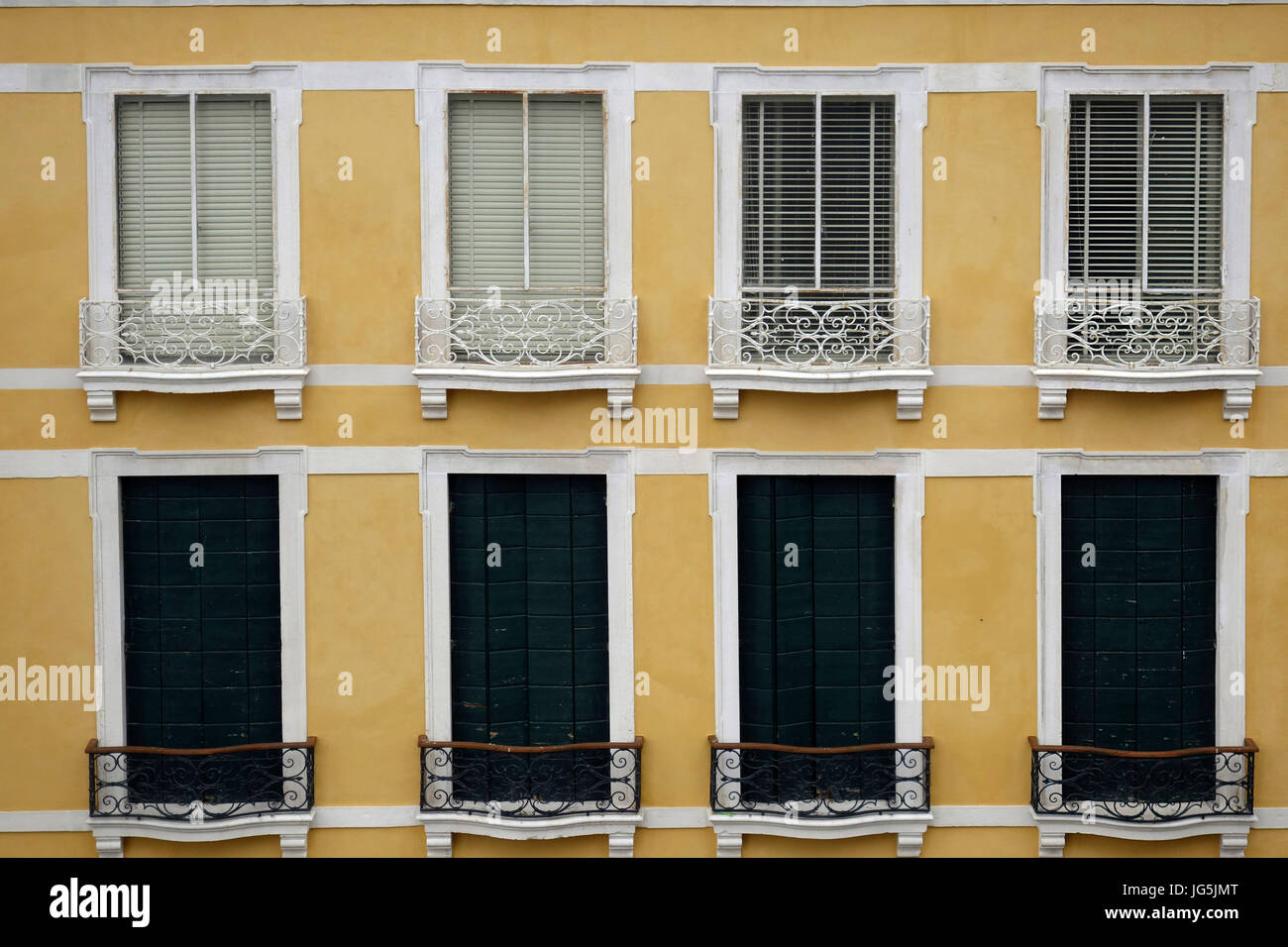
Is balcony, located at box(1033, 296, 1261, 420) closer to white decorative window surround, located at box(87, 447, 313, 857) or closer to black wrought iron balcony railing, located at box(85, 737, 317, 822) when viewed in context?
white decorative window surround, located at box(87, 447, 313, 857)

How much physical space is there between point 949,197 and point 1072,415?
102 inches

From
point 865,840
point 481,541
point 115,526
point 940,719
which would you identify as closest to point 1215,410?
point 940,719

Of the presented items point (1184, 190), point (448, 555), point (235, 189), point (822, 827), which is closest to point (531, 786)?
point (448, 555)

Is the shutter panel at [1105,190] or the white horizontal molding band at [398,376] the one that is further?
the shutter panel at [1105,190]

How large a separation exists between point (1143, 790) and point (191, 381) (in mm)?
10565

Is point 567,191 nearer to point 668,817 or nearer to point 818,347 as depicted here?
point 818,347

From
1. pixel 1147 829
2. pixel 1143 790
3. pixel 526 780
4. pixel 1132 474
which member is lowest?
pixel 1147 829

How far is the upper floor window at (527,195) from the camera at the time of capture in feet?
43.9

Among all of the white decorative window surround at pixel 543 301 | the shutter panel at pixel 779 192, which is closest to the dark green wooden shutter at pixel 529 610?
the white decorative window surround at pixel 543 301

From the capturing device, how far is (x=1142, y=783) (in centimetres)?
1320

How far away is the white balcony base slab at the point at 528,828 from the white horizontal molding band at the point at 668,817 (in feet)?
0.74

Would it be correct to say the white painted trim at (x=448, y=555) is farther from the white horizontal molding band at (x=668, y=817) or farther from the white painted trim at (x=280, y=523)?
the white painted trim at (x=280, y=523)

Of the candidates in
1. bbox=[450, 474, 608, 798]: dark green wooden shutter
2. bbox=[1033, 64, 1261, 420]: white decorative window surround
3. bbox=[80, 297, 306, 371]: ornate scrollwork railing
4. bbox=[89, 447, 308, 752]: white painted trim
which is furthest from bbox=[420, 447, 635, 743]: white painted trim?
bbox=[1033, 64, 1261, 420]: white decorative window surround

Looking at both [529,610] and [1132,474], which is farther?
[529,610]
